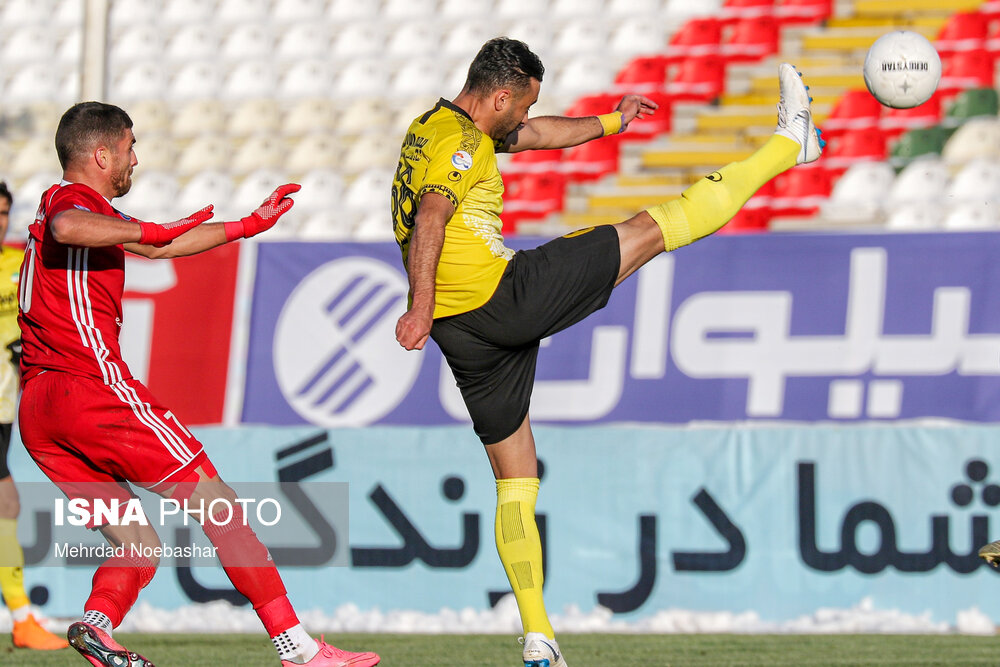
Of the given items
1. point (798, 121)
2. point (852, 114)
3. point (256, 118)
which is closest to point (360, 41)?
point (256, 118)

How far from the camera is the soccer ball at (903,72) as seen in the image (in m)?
5.08

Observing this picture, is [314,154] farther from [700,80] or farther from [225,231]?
[225,231]

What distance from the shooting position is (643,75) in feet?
40.2

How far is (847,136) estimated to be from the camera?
11008 mm

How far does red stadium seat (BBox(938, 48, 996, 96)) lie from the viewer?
36.2 feet

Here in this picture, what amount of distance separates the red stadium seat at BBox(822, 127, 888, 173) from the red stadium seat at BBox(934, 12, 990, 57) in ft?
3.19

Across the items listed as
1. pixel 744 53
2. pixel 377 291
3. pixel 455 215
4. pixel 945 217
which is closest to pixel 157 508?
pixel 377 291

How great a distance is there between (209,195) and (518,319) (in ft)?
27.3

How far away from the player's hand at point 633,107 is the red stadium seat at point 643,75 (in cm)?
710

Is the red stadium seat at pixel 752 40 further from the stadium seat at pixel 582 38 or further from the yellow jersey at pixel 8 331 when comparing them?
the yellow jersey at pixel 8 331

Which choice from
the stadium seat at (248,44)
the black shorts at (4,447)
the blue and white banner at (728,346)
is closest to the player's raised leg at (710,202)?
the black shorts at (4,447)

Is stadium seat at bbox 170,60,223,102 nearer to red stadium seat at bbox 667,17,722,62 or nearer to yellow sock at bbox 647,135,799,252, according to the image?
red stadium seat at bbox 667,17,722,62

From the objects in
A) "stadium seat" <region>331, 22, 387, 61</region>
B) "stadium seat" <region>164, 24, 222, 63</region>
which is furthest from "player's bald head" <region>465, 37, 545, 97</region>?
"stadium seat" <region>164, 24, 222, 63</region>

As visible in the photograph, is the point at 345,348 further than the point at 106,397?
Yes
